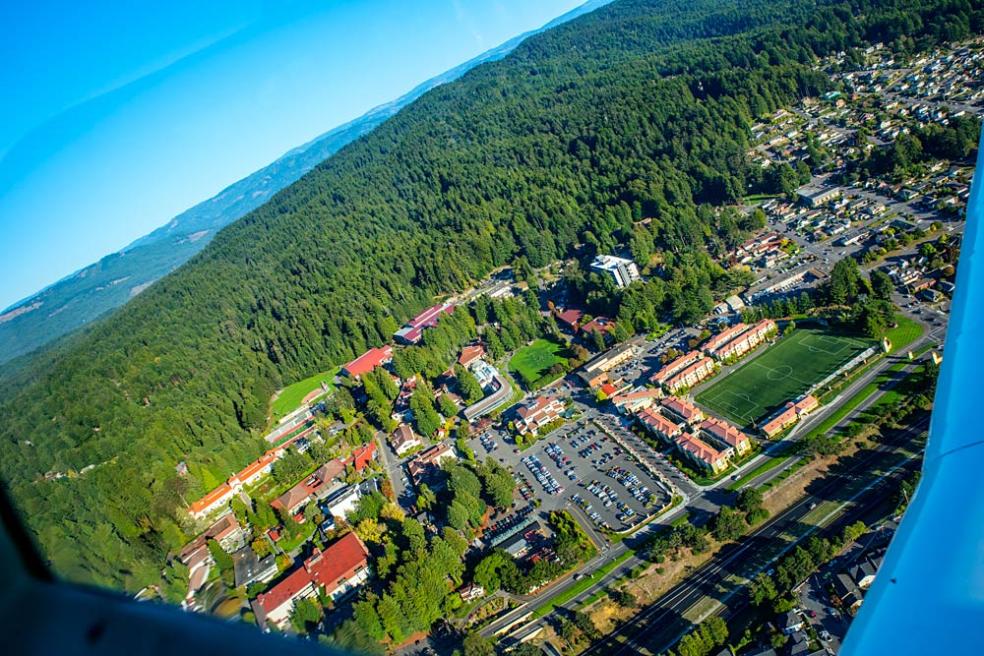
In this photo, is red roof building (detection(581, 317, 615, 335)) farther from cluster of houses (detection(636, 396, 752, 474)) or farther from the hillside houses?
cluster of houses (detection(636, 396, 752, 474))

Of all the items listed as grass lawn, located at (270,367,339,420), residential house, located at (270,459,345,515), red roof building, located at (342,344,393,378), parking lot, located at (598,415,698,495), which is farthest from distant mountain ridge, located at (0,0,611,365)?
parking lot, located at (598,415,698,495)

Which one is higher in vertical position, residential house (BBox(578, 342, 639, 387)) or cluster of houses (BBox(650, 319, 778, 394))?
residential house (BBox(578, 342, 639, 387))

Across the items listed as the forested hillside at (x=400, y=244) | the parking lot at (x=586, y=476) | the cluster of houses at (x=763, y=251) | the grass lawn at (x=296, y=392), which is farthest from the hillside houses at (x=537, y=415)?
the grass lawn at (x=296, y=392)

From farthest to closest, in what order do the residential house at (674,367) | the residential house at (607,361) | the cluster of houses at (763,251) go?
1. the cluster of houses at (763,251)
2. the residential house at (607,361)
3. the residential house at (674,367)

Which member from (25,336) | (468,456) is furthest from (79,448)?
(25,336)

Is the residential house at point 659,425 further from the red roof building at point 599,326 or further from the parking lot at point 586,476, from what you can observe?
the red roof building at point 599,326
